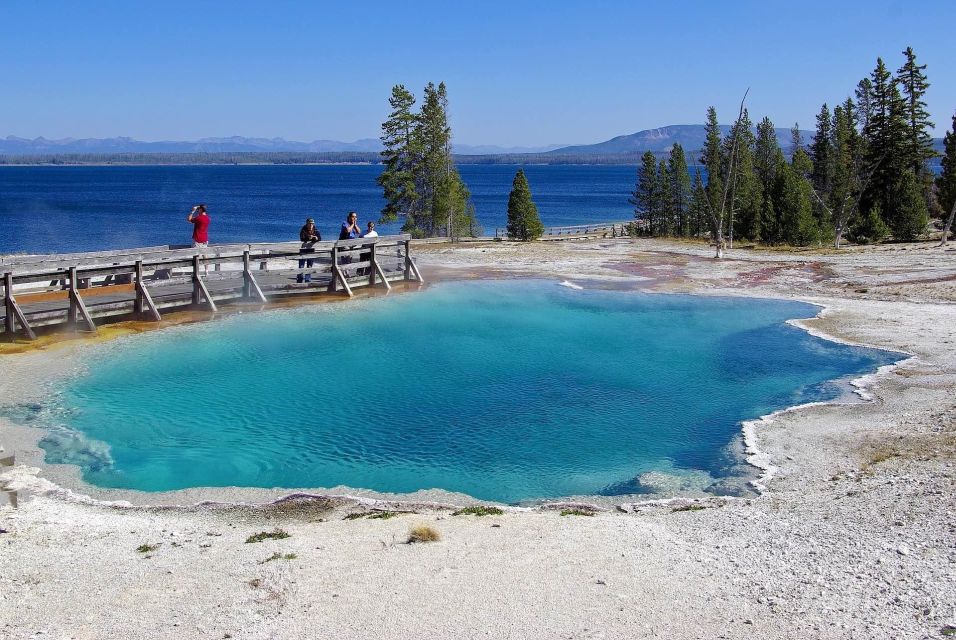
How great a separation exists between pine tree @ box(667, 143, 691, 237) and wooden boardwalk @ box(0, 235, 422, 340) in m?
59.8

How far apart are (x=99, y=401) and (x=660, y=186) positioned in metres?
77.3

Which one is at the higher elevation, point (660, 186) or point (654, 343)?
point (660, 186)

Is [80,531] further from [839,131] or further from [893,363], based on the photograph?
[839,131]

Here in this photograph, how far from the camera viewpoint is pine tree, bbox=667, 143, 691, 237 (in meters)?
84.6

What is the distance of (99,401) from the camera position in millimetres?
15625

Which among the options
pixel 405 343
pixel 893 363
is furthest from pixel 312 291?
pixel 893 363

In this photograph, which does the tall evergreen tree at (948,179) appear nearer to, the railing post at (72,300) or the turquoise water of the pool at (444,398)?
the turquoise water of the pool at (444,398)

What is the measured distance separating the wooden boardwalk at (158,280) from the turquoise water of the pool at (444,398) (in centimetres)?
167

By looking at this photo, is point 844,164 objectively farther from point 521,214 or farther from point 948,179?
point 521,214

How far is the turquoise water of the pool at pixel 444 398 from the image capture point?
41.3ft

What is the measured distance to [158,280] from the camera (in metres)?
23.3

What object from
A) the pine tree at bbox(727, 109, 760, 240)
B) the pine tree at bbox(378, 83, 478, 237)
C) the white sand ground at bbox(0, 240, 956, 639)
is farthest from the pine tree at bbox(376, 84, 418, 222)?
the white sand ground at bbox(0, 240, 956, 639)

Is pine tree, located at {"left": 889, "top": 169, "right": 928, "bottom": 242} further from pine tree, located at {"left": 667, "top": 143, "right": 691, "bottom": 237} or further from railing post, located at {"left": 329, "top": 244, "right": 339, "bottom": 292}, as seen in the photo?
railing post, located at {"left": 329, "top": 244, "right": 339, "bottom": 292}

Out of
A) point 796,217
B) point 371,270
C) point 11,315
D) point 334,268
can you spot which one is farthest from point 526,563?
point 796,217
